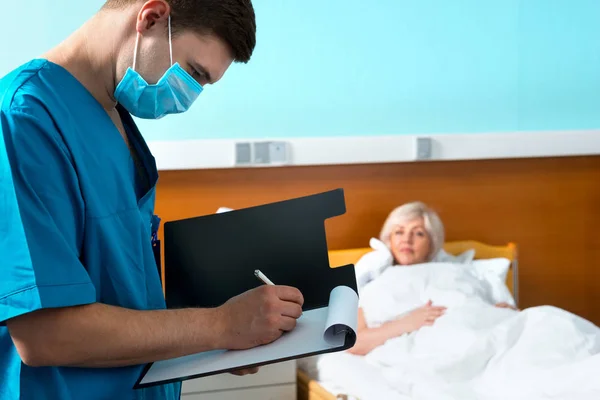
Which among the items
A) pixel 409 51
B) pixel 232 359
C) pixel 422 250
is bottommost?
pixel 422 250

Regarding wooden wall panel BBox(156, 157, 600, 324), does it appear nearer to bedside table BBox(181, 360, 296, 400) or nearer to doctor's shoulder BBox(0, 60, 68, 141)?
bedside table BBox(181, 360, 296, 400)

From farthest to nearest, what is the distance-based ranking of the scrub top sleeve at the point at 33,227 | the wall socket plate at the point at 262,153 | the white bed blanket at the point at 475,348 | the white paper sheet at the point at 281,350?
the wall socket plate at the point at 262,153 < the white bed blanket at the point at 475,348 < the white paper sheet at the point at 281,350 < the scrub top sleeve at the point at 33,227

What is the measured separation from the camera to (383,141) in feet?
10.9

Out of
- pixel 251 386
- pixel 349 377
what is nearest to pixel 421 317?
pixel 349 377

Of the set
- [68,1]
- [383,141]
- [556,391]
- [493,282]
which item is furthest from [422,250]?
[68,1]

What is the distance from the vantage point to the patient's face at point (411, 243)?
3156 mm

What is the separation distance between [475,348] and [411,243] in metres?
0.90

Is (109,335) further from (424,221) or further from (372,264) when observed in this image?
(424,221)

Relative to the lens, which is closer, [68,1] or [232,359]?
[232,359]

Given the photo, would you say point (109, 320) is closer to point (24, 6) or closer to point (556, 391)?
point (556, 391)

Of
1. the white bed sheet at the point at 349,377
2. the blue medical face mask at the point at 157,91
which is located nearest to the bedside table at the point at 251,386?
the white bed sheet at the point at 349,377

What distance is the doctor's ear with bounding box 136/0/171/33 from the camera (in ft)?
3.52

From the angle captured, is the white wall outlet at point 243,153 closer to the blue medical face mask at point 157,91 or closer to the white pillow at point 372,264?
the white pillow at point 372,264

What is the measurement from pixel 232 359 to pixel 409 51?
8.69 feet
